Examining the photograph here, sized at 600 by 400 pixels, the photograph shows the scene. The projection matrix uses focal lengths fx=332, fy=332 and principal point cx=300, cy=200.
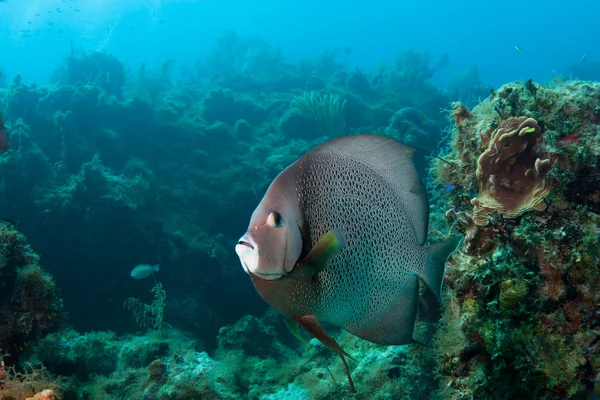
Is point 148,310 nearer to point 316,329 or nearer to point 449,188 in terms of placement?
point 449,188

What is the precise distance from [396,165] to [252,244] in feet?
2.06

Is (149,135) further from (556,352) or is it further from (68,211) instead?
(556,352)

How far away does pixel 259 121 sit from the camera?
1593 centimetres

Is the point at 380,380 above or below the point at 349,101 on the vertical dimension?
below

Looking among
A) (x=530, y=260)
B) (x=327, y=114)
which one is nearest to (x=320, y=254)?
(x=530, y=260)

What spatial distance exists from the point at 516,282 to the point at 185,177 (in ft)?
36.0

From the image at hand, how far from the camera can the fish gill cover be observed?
6.62 ft

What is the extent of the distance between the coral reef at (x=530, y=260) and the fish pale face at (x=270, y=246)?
172 cm

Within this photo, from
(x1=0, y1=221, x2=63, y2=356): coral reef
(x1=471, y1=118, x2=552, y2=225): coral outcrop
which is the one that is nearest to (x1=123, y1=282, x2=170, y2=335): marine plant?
(x1=0, y1=221, x2=63, y2=356): coral reef

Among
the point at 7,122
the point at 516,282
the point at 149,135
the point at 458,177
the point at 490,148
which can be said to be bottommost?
the point at 516,282

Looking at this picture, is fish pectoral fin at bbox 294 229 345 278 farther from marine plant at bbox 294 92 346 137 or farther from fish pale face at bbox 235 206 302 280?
marine plant at bbox 294 92 346 137

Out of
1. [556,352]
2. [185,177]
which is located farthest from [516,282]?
[185,177]

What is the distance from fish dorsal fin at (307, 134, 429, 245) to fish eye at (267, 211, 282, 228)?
1.22ft

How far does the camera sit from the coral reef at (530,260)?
73.6 inches
